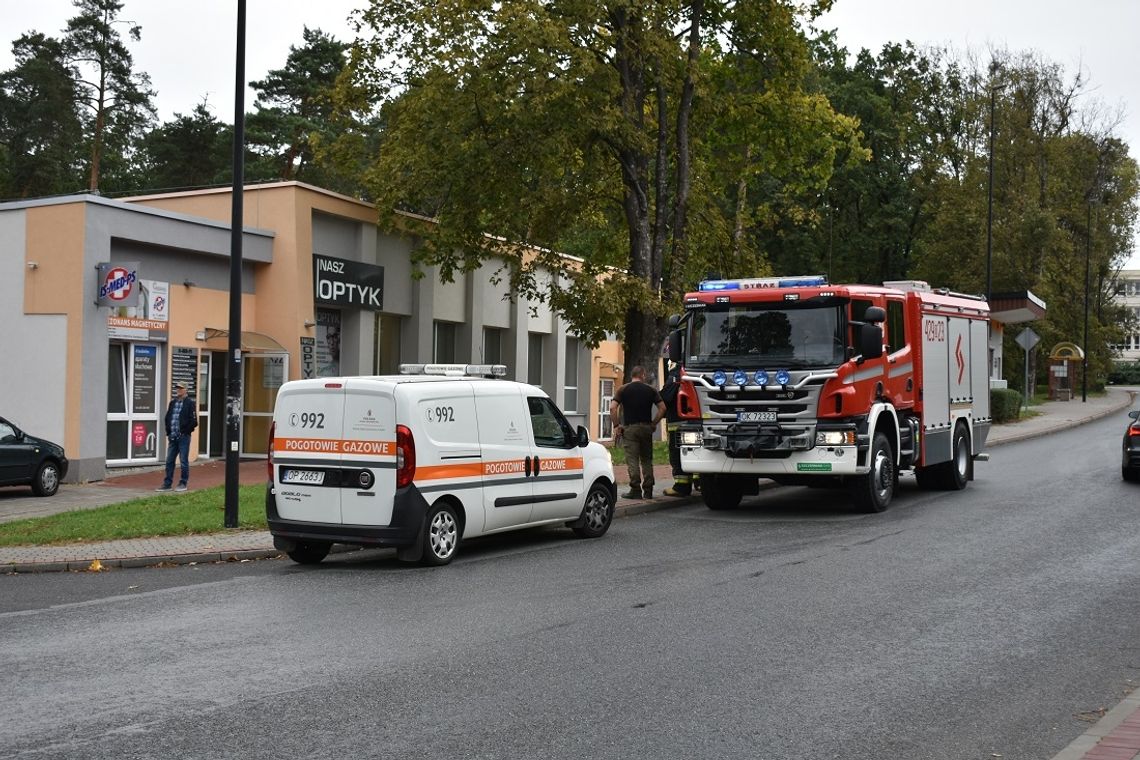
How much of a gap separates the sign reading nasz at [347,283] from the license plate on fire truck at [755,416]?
12292 mm

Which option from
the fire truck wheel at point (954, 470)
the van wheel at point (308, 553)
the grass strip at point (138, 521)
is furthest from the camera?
the fire truck wheel at point (954, 470)

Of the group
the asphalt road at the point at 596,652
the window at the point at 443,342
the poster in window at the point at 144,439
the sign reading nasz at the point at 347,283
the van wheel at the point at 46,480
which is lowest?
the asphalt road at the point at 596,652

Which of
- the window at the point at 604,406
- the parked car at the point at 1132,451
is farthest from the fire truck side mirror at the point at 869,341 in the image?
the window at the point at 604,406

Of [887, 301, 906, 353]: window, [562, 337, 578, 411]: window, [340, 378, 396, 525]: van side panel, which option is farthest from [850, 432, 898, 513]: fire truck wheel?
[562, 337, 578, 411]: window

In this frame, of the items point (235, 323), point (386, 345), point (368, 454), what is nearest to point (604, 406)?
point (386, 345)

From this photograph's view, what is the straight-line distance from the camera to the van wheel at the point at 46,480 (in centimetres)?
1962

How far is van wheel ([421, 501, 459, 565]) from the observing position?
1231 cm

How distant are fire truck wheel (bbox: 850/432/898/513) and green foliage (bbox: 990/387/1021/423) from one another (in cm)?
2537

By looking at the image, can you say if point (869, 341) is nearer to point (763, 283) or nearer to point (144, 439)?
point (763, 283)

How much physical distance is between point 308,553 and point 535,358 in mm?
24272

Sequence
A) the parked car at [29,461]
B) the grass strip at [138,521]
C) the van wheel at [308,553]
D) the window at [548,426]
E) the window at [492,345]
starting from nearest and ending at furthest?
the van wheel at [308,553], the window at [548,426], the grass strip at [138,521], the parked car at [29,461], the window at [492,345]

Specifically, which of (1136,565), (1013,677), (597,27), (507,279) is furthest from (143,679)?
(507,279)

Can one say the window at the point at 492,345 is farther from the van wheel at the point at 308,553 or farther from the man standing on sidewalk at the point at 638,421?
the van wheel at the point at 308,553

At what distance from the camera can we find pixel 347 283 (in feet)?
89.6
